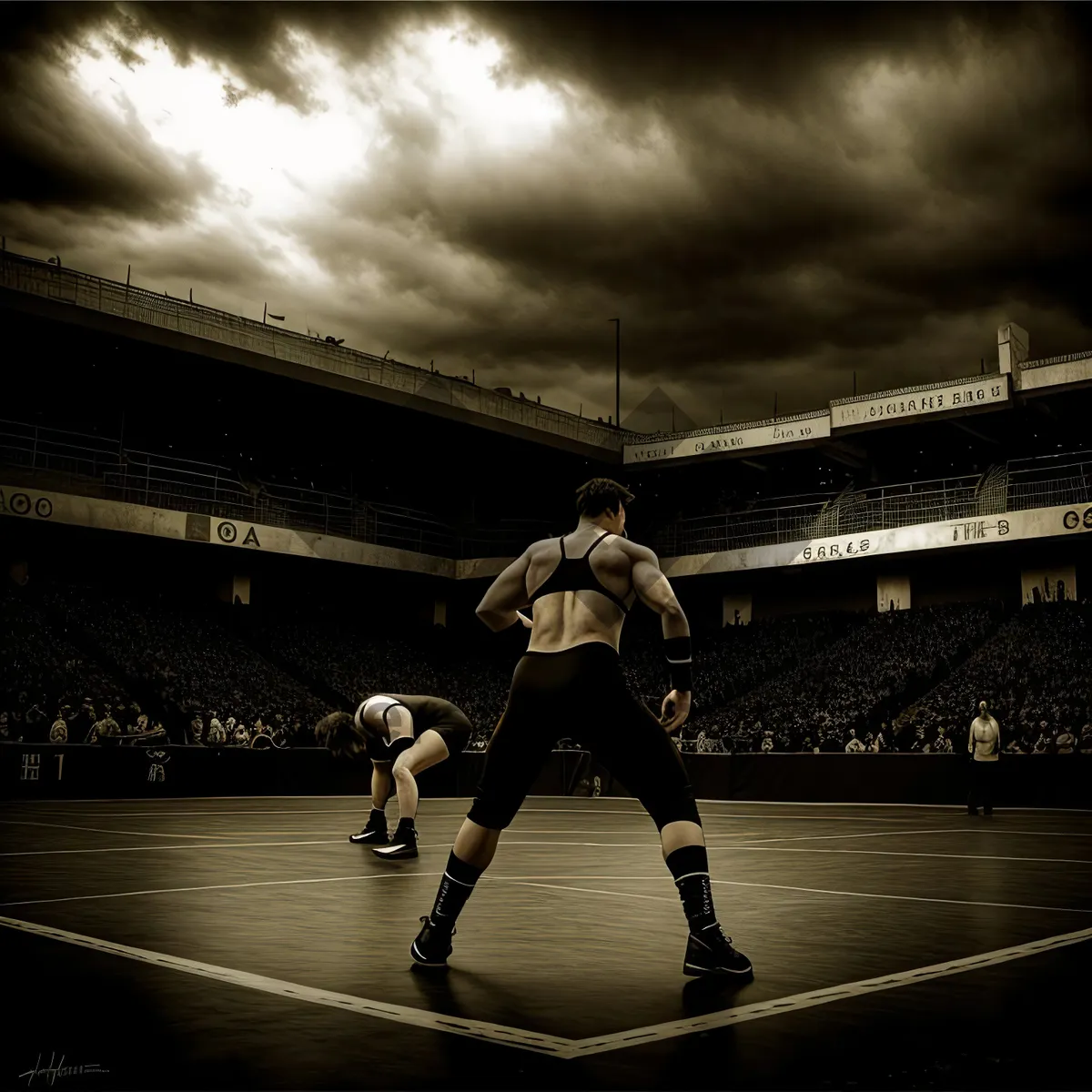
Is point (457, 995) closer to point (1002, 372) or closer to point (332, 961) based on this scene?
point (332, 961)

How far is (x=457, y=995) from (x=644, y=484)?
149 ft

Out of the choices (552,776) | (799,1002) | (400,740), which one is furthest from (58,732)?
(799,1002)

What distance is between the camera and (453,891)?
4.82m

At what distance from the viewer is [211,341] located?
33.2 meters

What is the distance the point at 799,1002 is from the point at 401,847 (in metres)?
6.38

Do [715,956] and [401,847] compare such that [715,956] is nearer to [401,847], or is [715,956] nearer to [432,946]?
[432,946]

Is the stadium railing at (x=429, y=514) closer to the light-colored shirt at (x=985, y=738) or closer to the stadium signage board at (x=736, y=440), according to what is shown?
the stadium signage board at (x=736, y=440)

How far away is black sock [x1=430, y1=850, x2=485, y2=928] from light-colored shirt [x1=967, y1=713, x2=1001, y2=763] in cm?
1462

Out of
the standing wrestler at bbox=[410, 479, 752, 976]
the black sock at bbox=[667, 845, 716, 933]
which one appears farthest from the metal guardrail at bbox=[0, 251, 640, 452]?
the black sock at bbox=[667, 845, 716, 933]

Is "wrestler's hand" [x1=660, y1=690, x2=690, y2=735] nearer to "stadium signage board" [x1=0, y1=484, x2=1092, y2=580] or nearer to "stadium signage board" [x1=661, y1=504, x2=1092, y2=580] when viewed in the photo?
"stadium signage board" [x1=0, y1=484, x2=1092, y2=580]

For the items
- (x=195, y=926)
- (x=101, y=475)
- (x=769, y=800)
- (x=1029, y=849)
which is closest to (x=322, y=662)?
(x=101, y=475)

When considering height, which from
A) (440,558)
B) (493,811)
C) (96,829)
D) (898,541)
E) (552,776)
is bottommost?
(552,776)
